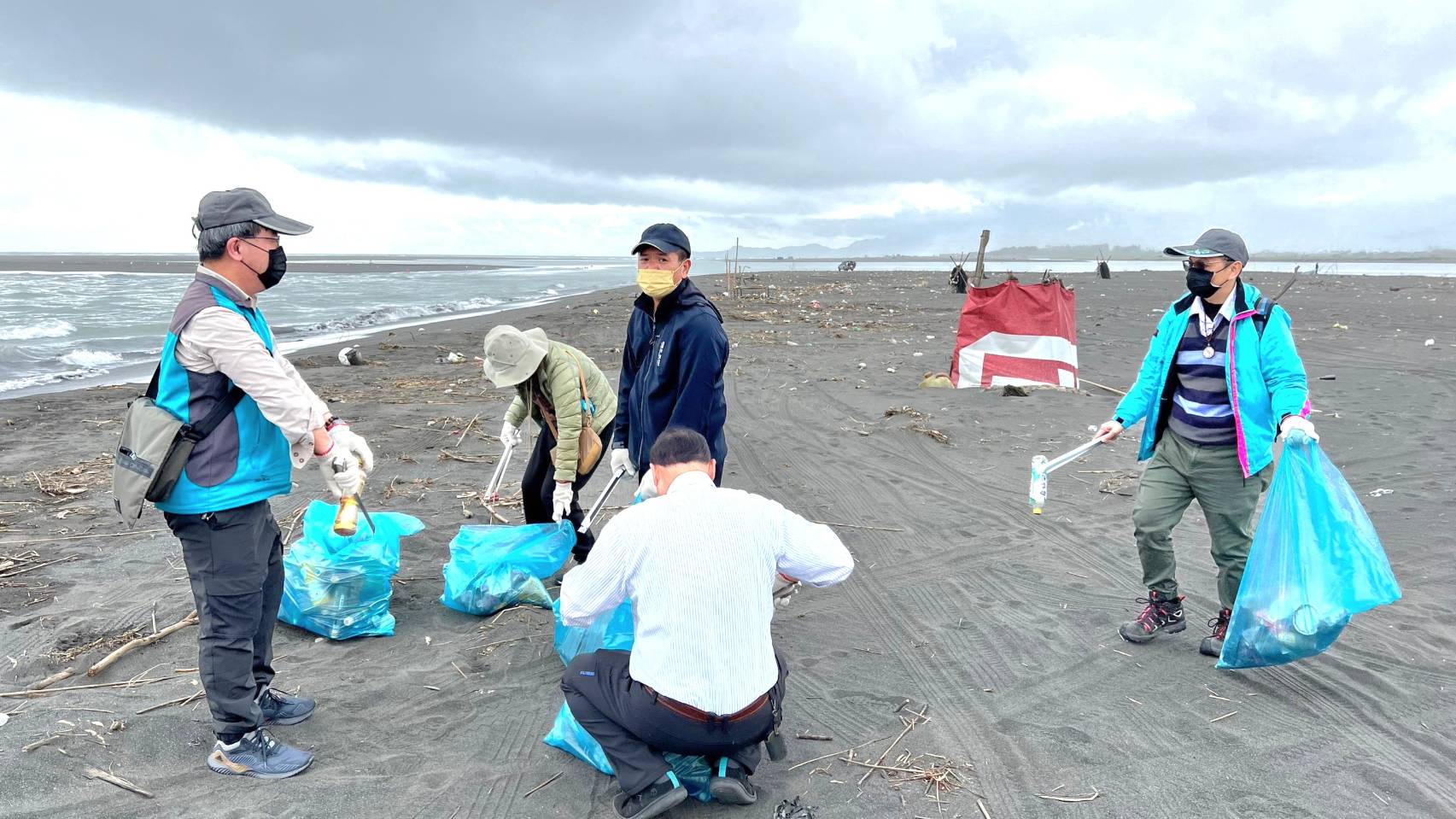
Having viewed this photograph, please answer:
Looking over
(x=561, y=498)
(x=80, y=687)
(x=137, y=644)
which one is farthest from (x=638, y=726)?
(x=137, y=644)

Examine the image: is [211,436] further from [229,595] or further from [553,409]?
[553,409]

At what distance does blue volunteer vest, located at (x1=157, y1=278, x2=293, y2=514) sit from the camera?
8.81 ft

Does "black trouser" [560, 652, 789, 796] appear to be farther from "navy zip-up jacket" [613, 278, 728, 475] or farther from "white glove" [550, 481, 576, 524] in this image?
"white glove" [550, 481, 576, 524]

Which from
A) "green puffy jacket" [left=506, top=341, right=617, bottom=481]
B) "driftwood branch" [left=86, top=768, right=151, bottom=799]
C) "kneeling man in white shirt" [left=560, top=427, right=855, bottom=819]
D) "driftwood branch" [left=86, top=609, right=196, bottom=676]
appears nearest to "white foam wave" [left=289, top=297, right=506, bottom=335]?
"driftwood branch" [left=86, top=609, right=196, bottom=676]

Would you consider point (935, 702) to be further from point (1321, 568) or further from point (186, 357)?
point (186, 357)

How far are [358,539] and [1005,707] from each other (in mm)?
2992

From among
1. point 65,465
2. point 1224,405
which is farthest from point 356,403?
point 1224,405

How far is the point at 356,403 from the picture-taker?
32.1ft

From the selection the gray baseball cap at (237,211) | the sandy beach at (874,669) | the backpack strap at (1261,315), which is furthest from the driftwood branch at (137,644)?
the backpack strap at (1261,315)

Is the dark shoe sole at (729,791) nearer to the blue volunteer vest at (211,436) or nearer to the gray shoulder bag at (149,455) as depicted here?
the blue volunteer vest at (211,436)

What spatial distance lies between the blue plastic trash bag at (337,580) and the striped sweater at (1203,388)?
12.4 feet

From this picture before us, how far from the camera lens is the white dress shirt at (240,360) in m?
2.65

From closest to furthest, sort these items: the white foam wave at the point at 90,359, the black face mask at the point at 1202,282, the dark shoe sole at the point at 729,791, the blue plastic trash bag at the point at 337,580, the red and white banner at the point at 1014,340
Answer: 1. the dark shoe sole at the point at 729,791
2. the black face mask at the point at 1202,282
3. the blue plastic trash bag at the point at 337,580
4. the red and white banner at the point at 1014,340
5. the white foam wave at the point at 90,359

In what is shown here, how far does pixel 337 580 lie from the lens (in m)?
3.89
